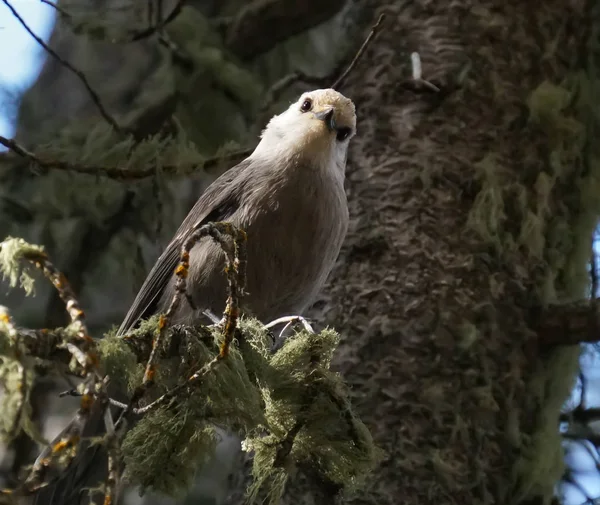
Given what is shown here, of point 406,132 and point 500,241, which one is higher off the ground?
point 406,132

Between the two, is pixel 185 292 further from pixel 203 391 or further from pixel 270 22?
pixel 270 22

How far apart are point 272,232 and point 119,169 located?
1.69ft

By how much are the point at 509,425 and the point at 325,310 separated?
632 mm

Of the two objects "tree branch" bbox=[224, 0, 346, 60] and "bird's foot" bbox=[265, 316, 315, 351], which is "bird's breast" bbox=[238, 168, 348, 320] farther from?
"tree branch" bbox=[224, 0, 346, 60]

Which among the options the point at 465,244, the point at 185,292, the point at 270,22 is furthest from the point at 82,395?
the point at 270,22

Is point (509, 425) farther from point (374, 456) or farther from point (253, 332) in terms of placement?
point (253, 332)

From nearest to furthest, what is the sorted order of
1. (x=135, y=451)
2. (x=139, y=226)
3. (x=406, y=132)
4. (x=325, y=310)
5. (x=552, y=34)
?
(x=135, y=451) → (x=325, y=310) → (x=406, y=132) → (x=552, y=34) → (x=139, y=226)

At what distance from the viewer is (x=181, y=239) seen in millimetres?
2285

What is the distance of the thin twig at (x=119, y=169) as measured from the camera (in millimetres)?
2035

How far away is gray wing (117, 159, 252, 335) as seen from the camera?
2213 mm

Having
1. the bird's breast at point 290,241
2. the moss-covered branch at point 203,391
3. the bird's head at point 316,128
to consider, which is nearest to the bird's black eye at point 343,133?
the bird's head at point 316,128

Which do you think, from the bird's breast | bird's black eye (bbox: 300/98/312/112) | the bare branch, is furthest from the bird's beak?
the bare branch

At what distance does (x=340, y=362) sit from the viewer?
2.43 metres

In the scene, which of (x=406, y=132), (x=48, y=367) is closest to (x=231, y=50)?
(x=406, y=132)
